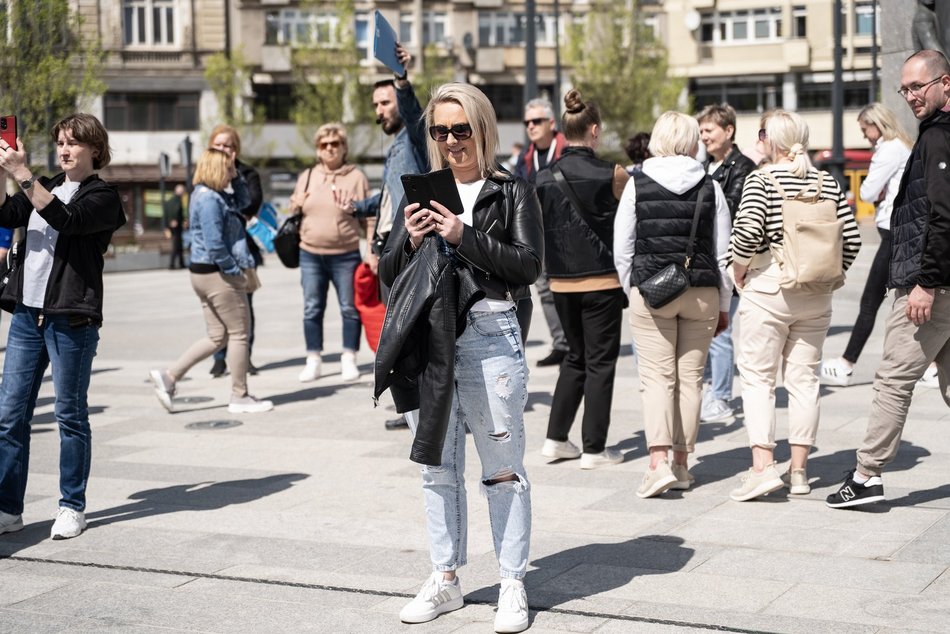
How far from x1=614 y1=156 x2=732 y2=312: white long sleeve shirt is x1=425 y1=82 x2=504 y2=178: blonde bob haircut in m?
1.94

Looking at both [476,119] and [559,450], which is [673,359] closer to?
[559,450]

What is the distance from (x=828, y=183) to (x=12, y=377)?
13.0ft

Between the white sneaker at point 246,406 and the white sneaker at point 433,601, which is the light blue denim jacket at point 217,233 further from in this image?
the white sneaker at point 433,601

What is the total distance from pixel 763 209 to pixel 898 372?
100 cm

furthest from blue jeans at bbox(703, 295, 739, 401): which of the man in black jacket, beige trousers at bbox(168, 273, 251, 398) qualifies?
beige trousers at bbox(168, 273, 251, 398)

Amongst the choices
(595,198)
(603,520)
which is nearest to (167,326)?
(595,198)

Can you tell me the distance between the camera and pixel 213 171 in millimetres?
9438

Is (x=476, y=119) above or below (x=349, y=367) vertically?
above

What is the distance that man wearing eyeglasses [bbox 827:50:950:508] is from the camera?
18.5 feet

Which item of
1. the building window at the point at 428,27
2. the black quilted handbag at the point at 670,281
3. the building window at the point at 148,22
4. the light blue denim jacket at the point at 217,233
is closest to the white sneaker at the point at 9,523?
the black quilted handbag at the point at 670,281

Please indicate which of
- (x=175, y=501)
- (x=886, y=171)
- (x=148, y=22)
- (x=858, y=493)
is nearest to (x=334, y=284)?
(x=175, y=501)

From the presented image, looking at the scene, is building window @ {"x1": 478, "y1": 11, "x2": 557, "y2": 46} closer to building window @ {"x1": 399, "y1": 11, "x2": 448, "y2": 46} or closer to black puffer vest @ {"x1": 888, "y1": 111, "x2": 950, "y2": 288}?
building window @ {"x1": 399, "y1": 11, "x2": 448, "y2": 46}

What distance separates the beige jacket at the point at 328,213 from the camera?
10.6 metres

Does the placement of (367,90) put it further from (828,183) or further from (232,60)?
(828,183)
